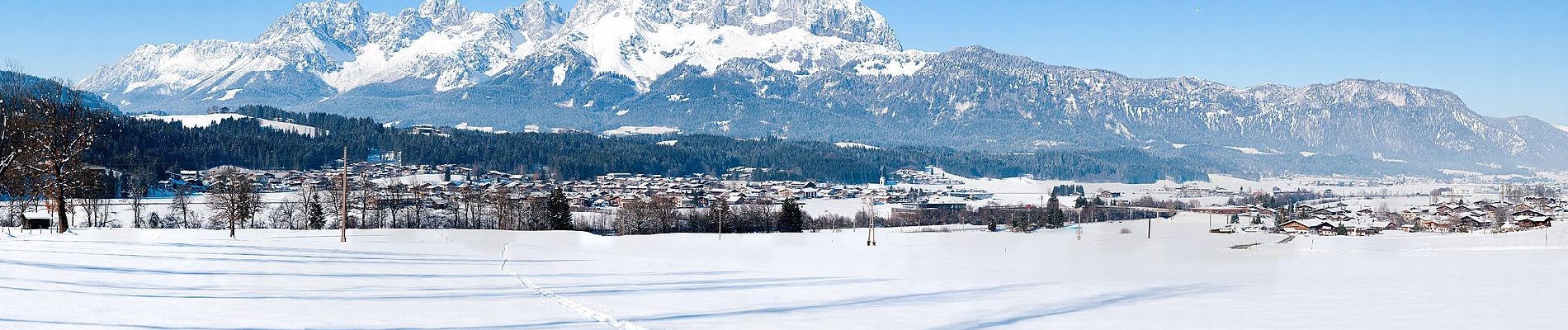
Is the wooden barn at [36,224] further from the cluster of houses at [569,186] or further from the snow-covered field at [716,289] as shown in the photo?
the cluster of houses at [569,186]

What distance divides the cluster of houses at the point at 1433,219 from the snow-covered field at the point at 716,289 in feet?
135

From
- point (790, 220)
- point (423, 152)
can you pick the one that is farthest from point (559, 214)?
point (423, 152)

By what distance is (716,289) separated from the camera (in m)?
21.5

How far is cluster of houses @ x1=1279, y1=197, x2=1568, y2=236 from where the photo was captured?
7594cm

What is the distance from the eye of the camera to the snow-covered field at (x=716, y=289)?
14906 mm

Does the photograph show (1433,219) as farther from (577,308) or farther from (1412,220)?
(577,308)

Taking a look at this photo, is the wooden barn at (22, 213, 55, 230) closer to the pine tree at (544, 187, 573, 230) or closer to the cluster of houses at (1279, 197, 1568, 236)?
the pine tree at (544, 187, 573, 230)

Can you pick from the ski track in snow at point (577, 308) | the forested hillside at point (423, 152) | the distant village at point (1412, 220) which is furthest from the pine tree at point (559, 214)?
the ski track in snow at point (577, 308)

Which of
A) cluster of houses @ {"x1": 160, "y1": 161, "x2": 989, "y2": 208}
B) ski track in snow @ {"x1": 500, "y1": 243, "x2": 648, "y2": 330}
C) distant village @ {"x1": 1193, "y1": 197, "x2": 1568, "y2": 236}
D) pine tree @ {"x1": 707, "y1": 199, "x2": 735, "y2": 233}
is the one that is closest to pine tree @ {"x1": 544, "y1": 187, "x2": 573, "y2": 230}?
pine tree @ {"x1": 707, "y1": 199, "x2": 735, "y2": 233}

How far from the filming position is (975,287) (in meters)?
22.7

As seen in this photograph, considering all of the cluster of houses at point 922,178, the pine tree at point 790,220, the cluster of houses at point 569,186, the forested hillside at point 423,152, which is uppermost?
the forested hillside at point 423,152

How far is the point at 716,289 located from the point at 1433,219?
81.8 metres

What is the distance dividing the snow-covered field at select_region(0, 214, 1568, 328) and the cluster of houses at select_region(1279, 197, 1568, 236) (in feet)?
135

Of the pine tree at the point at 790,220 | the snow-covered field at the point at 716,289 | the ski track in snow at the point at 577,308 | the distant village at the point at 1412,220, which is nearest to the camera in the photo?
the ski track in snow at the point at 577,308
